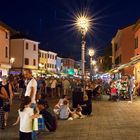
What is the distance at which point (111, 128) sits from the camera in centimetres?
1414

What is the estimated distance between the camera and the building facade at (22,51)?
7306 centimetres

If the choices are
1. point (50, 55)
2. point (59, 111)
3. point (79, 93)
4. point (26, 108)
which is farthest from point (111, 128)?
point (50, 55)

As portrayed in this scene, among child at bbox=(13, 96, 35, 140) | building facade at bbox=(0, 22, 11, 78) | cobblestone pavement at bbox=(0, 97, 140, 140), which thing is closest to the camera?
child at bbox=(13, 96, 35, 140)

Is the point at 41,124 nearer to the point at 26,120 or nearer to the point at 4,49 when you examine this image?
the point at 26,120

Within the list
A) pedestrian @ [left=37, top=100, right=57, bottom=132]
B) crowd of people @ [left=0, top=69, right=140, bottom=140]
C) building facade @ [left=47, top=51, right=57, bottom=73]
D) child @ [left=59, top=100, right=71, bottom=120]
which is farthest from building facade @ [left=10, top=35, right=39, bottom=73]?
pedestrian @ [left=37, top=100, right=57, bottom=132]

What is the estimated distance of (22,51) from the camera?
73.5 metres

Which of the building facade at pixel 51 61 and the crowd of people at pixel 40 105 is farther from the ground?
the building facade at pixel 51 61

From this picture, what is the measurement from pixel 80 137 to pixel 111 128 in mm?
2066

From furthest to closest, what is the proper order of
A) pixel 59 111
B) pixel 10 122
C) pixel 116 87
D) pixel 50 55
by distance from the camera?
pixel 50 55 < pixel 116 87 < pixel 59 111 < pixel 10 122

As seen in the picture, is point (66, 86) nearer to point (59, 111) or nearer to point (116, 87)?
point (116, 87)

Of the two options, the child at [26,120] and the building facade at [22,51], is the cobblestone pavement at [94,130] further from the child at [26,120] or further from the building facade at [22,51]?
the building facade at [22,51]

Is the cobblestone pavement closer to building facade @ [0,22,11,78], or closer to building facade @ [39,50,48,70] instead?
building facade @ [0,22,11,78]

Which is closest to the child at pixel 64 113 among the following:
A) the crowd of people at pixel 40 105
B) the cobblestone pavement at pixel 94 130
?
the crowd of people at pixel 40 105

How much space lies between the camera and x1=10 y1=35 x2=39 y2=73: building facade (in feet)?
240
